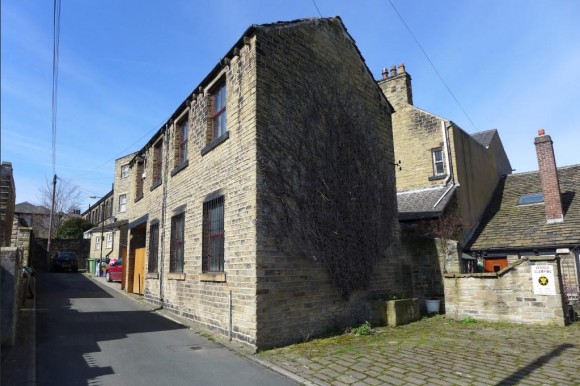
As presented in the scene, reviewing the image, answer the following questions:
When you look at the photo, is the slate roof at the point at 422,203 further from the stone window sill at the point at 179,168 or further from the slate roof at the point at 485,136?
the stone window sill at the point at 179,168

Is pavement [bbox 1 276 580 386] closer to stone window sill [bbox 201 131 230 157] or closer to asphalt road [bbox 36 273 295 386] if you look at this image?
asphalt road [bbox 36 273 295 386]

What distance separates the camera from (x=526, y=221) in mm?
16250

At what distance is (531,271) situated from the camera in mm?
9641

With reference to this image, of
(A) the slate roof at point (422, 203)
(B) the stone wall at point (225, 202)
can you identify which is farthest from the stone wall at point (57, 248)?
(A) the slate roof at point (422, 203)

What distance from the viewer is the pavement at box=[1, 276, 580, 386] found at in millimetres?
5457

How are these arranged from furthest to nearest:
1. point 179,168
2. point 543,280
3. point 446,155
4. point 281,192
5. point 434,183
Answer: point 434,183 < point 446,155 < point 179,168 < point 543,280 < point 281,192

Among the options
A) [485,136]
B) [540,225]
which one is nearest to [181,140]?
[540,225]

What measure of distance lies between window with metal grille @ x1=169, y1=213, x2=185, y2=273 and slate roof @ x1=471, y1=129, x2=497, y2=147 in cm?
1732

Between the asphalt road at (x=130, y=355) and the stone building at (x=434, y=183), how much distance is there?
771 centimetres

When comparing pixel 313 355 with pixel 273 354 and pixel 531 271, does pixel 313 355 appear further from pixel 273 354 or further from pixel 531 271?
pixel 531 271

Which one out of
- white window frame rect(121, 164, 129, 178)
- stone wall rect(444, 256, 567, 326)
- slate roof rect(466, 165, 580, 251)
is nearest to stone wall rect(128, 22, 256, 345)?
stone wall rect(444, 256, 567, 326)

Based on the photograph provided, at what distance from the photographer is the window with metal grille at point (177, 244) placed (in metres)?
11.3

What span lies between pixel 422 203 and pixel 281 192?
9559mm

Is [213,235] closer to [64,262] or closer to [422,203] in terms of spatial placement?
[422,203]
